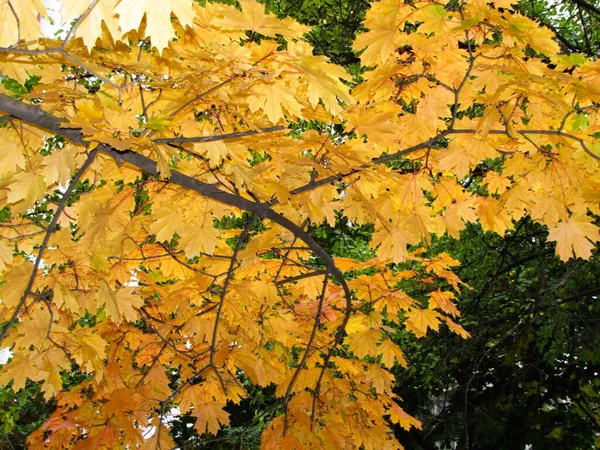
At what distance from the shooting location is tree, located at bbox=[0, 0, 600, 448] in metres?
1.45

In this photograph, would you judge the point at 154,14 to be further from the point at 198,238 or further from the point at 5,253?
the point at 5,253

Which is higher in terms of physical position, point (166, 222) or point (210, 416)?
point (166, 222)

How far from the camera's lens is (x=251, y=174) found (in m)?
1.75

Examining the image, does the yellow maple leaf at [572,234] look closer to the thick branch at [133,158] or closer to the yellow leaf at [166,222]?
the thick branch at [133,158]

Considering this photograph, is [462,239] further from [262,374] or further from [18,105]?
[18,105]

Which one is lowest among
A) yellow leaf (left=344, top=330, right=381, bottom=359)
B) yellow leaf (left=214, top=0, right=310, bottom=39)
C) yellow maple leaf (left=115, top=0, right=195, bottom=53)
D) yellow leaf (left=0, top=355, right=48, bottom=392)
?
yellow leaf (left=344, top=330, right=381, bottom=359)

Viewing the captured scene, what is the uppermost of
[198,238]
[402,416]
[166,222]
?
[166,222]

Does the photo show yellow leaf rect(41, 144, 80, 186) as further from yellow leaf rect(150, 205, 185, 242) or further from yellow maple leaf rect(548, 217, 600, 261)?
yellow maple leaf rect(548, 217, 600, 261)

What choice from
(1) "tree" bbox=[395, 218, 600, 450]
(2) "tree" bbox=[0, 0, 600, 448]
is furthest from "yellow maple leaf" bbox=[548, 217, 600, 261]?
(1) "tree" bbox=[395, 218, 600, 450]

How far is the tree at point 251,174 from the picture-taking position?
1.45 metres

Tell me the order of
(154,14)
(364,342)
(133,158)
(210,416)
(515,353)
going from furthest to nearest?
(515,353), (364,342), (210,416), (133,158), (154,14)

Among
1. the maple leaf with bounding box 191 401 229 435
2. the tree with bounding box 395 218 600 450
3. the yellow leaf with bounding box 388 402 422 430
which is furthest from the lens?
the tree with bounding box 395 218 600 450

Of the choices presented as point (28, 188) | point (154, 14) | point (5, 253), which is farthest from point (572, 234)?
point (5, 253)

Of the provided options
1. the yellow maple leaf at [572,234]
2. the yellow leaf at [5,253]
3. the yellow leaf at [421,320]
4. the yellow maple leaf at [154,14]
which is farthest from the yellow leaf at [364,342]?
the yellow maple leaf at [154,14]
